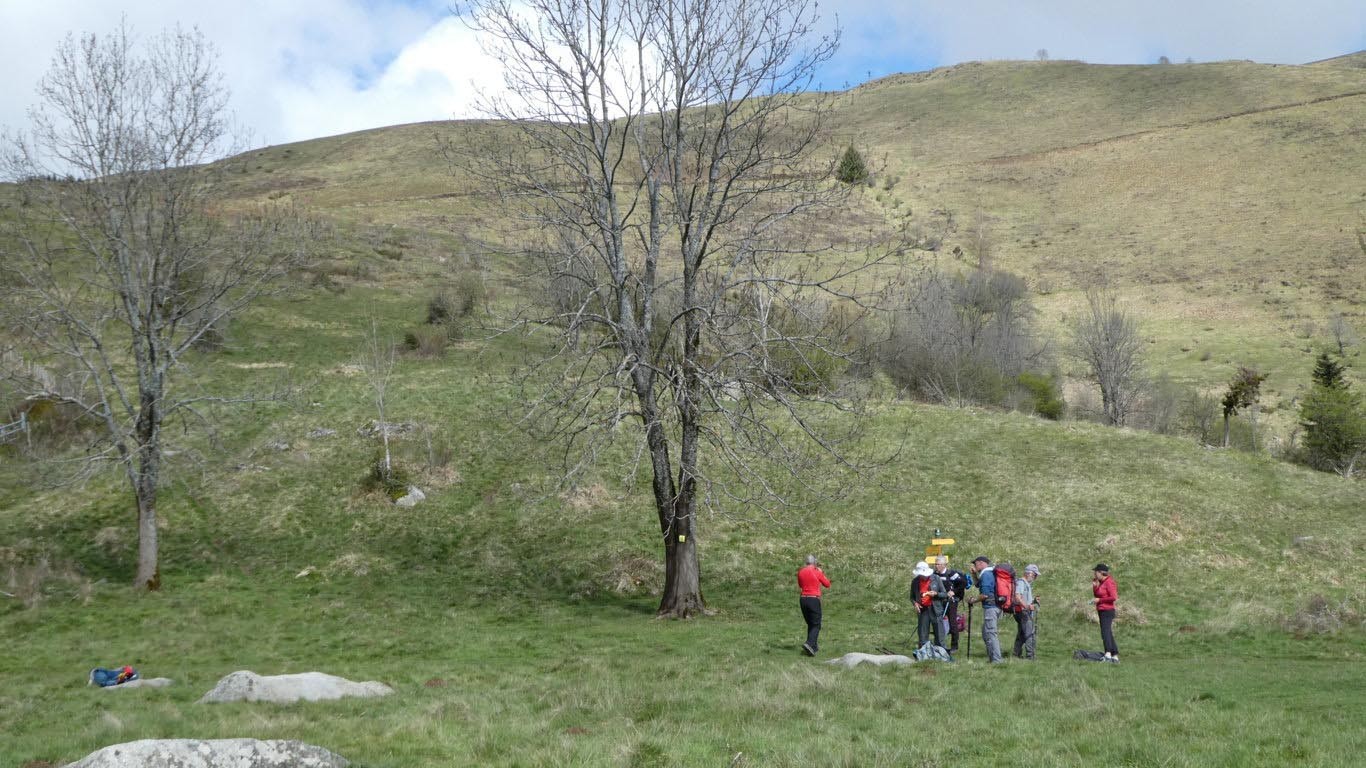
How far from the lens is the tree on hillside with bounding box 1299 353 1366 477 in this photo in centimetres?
4016

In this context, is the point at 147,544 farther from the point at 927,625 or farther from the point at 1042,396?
the point at 1042,396

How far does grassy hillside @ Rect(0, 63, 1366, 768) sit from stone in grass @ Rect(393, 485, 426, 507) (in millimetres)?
483

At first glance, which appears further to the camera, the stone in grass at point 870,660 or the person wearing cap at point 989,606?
the person wearing cap at point 989,606

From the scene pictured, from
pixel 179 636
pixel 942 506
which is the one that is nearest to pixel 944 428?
pixel 942 506

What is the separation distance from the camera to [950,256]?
266 feet

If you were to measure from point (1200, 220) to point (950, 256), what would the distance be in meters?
31.6

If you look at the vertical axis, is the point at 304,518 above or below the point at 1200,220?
below

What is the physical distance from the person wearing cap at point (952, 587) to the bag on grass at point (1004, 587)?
0.56 metres

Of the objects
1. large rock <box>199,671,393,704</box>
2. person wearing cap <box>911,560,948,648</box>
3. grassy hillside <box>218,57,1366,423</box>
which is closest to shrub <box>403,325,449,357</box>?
grassy hillside <box>218,57,1366,423</box>

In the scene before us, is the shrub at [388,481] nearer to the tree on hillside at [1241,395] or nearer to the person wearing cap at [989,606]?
the person wearing cap at [989,606]

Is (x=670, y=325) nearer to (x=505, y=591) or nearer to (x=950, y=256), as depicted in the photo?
(x=505, y=591)

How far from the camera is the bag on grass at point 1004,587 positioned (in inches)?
586

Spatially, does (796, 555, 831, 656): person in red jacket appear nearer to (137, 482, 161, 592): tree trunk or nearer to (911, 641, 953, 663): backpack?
(911, 641, 953, 663): backpack

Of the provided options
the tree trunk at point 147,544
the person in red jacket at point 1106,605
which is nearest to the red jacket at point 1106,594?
the person in red jacket at point 1106,605
